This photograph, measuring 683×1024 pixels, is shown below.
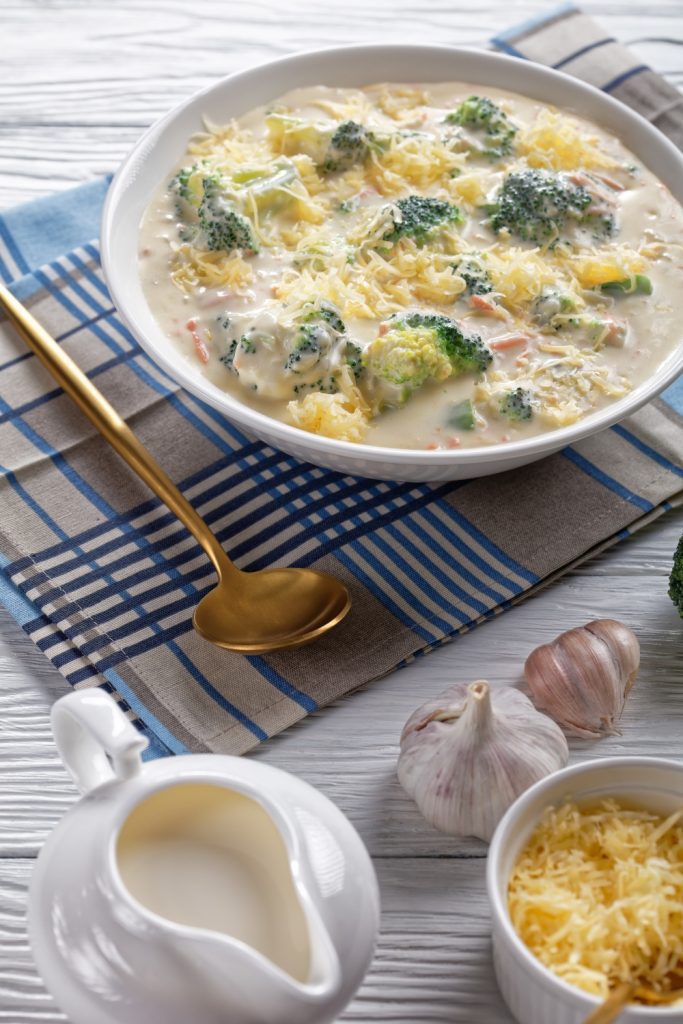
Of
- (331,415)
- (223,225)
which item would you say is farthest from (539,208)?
(331,415)

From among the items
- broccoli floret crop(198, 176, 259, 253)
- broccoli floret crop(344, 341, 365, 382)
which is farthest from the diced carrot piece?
broccoli floret crop(344, 341, 365, 382)

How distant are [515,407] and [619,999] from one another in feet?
4.59

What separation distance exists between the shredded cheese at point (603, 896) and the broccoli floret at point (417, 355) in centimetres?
107

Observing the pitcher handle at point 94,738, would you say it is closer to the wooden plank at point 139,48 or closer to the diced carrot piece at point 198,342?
the diced carrot piece at point 198,342

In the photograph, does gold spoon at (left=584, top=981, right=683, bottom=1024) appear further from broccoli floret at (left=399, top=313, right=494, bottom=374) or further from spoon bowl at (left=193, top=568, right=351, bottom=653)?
broccoli floret at (left=399, top=313, right=494, bottom=374)

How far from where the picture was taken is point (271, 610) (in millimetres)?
2594

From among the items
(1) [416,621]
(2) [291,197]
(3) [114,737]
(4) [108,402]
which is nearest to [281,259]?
(2) [291,197]

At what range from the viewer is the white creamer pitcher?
1625mm

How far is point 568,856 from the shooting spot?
6.62ft

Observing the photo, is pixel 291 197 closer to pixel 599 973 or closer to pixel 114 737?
pixel 114 737

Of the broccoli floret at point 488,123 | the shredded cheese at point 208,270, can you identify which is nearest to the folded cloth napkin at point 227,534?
the shredded cheese at point 208,270

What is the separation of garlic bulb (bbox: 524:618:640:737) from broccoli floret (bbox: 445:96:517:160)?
155cm

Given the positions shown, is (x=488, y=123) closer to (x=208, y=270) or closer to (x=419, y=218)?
(x=419, y=218)

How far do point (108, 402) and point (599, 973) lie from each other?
1.96m
